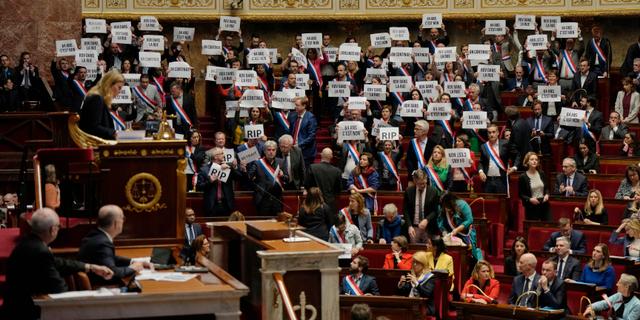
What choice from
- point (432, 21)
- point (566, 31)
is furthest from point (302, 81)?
point (566, 31)

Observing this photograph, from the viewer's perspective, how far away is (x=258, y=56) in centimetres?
1786

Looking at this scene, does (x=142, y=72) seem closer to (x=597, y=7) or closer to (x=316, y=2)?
(x=316, y=2)

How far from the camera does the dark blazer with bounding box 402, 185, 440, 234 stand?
13.2 m

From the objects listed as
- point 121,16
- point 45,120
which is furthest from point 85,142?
point 121,16

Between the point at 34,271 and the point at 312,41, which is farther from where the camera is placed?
the point at 312,41

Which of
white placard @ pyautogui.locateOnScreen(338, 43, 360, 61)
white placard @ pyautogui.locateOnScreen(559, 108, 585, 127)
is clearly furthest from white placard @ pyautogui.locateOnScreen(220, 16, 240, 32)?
white placard @ pyautogui.locateOnScreen(559, 108, 585, 127)

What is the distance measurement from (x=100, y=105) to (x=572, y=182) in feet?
23.0

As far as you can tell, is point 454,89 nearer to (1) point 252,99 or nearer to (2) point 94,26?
(1) point 252,99

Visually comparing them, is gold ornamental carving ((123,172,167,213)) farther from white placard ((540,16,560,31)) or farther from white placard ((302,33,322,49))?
white placard ((540,16,560,31))

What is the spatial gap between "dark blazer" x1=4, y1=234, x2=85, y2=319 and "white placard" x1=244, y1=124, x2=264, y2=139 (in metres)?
8.11

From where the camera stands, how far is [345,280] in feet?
38.1

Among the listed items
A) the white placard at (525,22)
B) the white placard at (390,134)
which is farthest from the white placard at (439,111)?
the white placard at (525,22)

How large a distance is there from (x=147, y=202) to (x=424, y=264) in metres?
3.71

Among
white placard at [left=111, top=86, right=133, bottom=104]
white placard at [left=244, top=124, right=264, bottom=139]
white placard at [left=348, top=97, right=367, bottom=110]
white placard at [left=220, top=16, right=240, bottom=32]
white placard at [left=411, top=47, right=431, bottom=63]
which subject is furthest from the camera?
white placard at [left=220, top=16, right=240, bottom=32]
